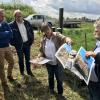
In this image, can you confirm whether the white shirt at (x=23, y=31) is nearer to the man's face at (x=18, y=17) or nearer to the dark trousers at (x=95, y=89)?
the man's face at (x=18, y=17)

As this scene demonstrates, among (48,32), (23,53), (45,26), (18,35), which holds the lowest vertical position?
(23,53)

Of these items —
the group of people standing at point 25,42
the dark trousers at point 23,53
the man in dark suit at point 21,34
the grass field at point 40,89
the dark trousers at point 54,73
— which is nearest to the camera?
the group of people standing at point 25,42

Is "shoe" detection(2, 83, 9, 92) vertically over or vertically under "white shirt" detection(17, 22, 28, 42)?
under

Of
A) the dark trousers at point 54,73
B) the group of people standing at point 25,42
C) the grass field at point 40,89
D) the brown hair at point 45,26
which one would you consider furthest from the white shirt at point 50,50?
the grass field at point 40,89

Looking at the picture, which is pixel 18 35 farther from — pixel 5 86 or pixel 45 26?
pixel 45 26

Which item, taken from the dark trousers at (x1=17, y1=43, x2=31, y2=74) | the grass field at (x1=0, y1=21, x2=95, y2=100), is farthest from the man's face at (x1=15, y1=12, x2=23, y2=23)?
the grass field at (x1=0, y1=21, x2=95, y2=100)

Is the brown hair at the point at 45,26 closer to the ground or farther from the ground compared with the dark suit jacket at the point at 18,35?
farther from the ground

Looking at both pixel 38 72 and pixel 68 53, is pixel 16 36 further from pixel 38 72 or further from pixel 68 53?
pixel 68 53

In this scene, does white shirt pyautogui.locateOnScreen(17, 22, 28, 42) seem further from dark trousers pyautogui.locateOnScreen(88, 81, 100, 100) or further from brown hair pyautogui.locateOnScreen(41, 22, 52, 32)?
dark trousers pyautogui.locateOnScreen(88, 81, 100, 100)

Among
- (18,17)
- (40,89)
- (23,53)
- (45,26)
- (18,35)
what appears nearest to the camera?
(45,26)

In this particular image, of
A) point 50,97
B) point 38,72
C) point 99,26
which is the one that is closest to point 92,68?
point 99,26

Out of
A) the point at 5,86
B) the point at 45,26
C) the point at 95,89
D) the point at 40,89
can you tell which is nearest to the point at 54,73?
the point at 40,89

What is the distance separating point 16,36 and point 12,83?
1.11 metres

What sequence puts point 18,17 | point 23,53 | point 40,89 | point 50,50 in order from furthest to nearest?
point 23,53 → point 18,17 → point 40,89 → point 50,50
